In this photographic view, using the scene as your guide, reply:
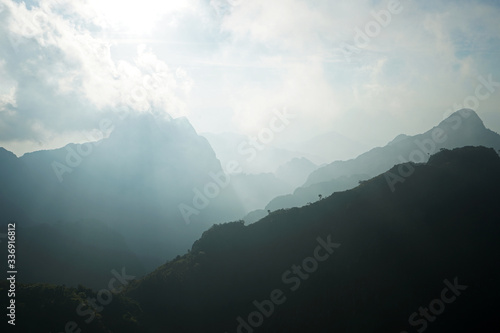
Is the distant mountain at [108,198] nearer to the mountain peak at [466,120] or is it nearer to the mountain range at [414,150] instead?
the mountain range at [414,150]

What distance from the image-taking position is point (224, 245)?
58219mm

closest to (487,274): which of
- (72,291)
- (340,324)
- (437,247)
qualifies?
(437,247)
